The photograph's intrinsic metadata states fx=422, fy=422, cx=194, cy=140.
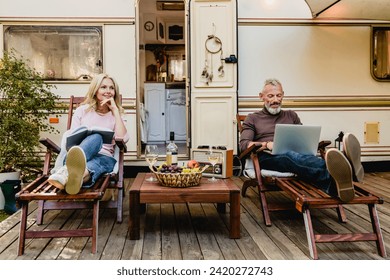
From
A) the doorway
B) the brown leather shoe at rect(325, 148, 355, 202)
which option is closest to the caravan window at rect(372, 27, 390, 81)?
the doorway

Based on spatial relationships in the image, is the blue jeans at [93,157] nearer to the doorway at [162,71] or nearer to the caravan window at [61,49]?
the caravan window at [61,49]

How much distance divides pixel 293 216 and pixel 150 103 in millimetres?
4769

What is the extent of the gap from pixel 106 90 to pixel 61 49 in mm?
2154

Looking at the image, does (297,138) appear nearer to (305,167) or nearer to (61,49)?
(305,167)

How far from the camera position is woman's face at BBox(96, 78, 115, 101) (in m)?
3.43

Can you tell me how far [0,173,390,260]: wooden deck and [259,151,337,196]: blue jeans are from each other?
14.6 inches

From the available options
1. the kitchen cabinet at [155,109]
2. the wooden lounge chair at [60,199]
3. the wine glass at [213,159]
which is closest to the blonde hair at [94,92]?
the wooden lounge chair at [60,199]

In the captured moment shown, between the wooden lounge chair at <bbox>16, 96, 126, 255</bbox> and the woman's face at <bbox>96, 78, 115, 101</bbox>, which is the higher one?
the woman's face at <bbox>96, 78, 115, 101</bbox>

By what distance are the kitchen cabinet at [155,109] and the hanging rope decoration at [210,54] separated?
262 centimetres

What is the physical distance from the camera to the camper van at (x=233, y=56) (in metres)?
5.13

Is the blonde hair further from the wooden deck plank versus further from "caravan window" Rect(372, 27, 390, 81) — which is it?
"caravan window" Rect(372, 27, 390, 81)

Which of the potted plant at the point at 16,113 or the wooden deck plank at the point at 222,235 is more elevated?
the potted plant at the point at 16,113
